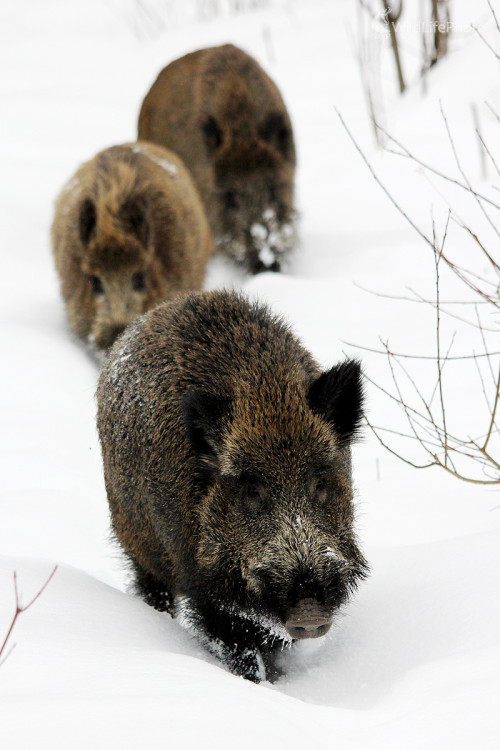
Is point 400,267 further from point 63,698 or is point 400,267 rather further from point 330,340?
point 63,698

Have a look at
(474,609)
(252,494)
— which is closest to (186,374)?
(252,494)

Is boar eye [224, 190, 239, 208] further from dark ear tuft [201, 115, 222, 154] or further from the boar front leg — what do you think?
the boar front leg

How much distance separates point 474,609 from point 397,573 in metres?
0.63

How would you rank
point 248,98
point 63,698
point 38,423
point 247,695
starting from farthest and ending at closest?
1. point 248,98
2. point 38,423
3. point 247,695
4. point 63,698

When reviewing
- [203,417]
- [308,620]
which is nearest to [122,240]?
[203,417]

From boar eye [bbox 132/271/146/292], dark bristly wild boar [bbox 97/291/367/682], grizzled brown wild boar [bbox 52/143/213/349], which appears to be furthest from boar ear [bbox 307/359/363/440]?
boar eye [bbox 132/271/146/292]

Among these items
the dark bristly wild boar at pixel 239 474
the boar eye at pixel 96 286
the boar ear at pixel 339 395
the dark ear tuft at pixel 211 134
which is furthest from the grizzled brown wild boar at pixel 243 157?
the boar ear at pixel 339 395

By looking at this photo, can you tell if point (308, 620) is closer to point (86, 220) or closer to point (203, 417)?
point (203, 417)

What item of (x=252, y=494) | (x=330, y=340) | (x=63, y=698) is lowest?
(x=330, y=340)

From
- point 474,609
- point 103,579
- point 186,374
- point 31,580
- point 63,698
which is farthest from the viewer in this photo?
point 103,579

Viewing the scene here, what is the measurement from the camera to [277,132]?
9.19 m

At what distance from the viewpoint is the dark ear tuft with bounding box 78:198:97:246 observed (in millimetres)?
7359

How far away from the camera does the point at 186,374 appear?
3711 millimetres

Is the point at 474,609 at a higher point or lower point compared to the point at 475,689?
lower
